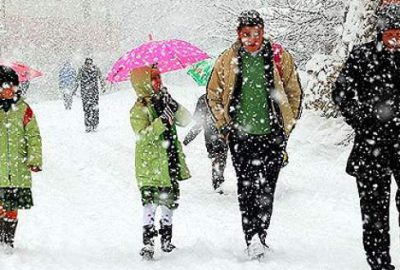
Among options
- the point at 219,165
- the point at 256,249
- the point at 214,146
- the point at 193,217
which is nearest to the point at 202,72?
the point at 214,146

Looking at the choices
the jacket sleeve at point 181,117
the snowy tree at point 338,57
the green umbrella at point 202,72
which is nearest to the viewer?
the jacket sleeve at point 181,117

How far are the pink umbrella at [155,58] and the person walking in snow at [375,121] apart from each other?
7.16ft

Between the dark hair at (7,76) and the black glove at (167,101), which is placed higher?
the dark hair at (7,76)

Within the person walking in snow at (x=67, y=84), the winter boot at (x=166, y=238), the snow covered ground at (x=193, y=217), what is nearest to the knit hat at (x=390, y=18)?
the snow covered ground at (x=193, y=217)

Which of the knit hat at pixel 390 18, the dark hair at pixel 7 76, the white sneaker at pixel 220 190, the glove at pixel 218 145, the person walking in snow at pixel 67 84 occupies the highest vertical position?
the person walking in snow at pixel 67 84

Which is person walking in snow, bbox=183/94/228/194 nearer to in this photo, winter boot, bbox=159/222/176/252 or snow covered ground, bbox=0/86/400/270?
snow covered ground, bbox=0/86/400/270

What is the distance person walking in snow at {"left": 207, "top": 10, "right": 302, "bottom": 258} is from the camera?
221 inches

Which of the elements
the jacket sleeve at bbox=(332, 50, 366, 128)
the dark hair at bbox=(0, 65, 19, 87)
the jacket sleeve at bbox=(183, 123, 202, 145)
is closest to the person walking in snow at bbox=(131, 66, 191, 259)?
the dark hair at bbox=(0, 65, 19, 87)

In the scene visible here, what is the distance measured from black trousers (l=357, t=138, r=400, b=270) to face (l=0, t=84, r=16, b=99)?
330cm

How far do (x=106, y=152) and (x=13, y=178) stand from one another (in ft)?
25.0

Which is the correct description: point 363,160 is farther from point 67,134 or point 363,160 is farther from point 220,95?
point 67,134

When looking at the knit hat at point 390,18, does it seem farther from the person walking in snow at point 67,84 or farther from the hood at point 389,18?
the person walking in snow at point 67,84

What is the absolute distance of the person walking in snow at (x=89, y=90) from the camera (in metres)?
17.0

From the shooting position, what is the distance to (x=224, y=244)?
21.4ft
